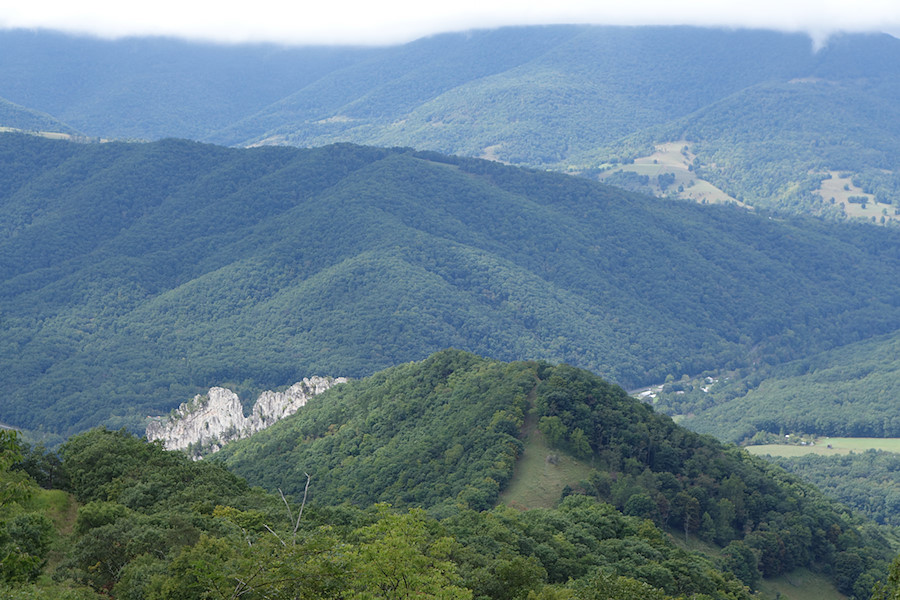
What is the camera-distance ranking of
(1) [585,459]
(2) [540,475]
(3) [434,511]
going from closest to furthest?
1. (3) [434,511]
2. (2) [540,475]
3. (1) [585,459]

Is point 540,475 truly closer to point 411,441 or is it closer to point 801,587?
point 411,441

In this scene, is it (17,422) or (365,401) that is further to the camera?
(17,422)

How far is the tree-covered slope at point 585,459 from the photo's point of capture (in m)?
82.1

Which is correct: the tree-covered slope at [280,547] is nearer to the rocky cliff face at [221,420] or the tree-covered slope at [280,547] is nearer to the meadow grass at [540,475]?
the meadow grass at [540,475]

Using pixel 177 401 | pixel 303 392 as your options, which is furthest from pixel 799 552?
pixel 177 401

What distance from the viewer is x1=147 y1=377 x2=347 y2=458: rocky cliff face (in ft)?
457

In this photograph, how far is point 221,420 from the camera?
146 m

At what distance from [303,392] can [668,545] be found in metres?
87.9

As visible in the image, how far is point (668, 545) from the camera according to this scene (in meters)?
69.0

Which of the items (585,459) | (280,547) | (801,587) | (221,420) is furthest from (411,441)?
(280,547)

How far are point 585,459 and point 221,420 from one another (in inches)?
2913

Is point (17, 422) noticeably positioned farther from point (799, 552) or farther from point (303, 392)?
point (799, 552)

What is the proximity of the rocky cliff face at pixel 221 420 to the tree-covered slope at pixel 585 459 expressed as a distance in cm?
3325

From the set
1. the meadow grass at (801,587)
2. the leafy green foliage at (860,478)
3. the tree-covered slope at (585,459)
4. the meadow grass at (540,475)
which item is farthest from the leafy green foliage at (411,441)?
the leafy green foliage at (860,478)
